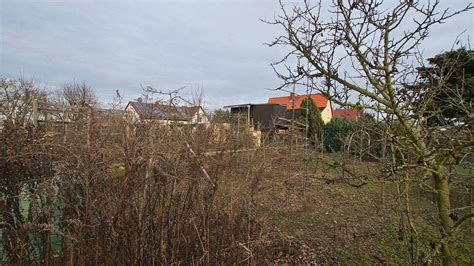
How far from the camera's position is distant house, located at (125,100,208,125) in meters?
2.65

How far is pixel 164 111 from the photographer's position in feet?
9.59

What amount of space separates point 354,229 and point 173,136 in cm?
363

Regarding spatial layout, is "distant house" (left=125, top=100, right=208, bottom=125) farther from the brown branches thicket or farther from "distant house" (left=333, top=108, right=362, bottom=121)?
"distant house" (left=333, top=108, right=362, bottom=121)

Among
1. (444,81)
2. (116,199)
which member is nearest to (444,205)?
(444,81)

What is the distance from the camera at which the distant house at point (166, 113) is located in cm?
265

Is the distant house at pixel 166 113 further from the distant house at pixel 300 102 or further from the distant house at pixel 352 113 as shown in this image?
the distant house at pixel 352 113

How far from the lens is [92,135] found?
234 cm

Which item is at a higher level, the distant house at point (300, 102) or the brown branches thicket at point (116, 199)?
the distant house at point (300, 102)

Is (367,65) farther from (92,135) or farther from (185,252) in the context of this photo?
(92,135)

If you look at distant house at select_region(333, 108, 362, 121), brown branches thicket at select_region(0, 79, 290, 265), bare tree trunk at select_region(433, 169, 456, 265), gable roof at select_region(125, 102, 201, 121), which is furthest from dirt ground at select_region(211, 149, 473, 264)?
gable roof at select_region(125, 102, 201, 121)

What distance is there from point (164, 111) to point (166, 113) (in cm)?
3

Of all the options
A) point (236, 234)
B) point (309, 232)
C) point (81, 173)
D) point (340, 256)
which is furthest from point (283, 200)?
point (81, 173)

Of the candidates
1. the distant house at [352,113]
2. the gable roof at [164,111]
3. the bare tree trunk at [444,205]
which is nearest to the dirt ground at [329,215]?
the bare tree trunk at [444,205]

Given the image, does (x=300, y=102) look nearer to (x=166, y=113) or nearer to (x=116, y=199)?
(x=166, y=113)
